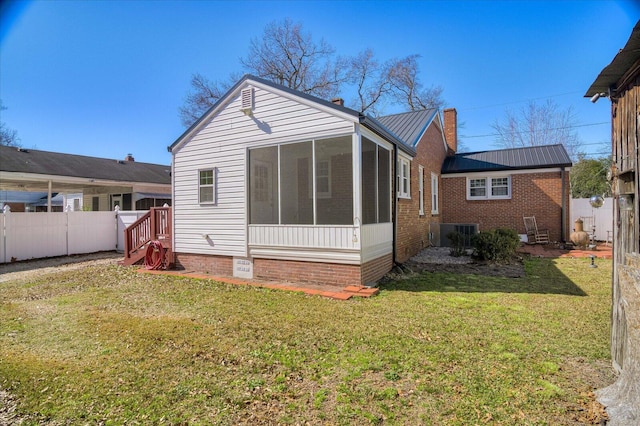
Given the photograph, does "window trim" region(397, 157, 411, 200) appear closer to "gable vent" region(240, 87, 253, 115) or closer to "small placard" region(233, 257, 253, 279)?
"gable vent" region(240, 87, 253, 115)

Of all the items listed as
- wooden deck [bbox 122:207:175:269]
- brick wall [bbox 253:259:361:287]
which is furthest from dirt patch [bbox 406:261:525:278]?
wooden deck [bbox 122:207:175:269]

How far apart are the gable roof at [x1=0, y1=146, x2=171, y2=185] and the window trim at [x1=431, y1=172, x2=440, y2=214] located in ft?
49.6

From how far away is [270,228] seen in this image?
8078 millimetres

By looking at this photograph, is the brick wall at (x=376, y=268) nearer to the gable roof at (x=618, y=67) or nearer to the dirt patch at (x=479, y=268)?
the dirt patch at (x=479, y=268)

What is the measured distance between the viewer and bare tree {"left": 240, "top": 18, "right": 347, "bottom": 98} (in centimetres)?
2531

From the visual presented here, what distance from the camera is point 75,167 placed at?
53.9ft

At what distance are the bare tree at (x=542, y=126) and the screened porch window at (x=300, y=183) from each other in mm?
25756

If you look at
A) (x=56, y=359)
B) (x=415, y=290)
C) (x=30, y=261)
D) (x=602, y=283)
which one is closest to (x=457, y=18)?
(x=415, y=290)

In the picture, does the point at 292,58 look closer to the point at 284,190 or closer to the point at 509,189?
the point at 509,189

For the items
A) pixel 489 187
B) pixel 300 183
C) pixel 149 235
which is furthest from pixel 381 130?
pixel 489 187

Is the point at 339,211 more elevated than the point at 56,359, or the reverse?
the point at 339,211

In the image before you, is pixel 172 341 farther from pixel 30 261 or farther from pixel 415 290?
pixel 30 261

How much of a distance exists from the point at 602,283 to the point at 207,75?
25.9 meters

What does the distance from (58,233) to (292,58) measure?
1967 cm
